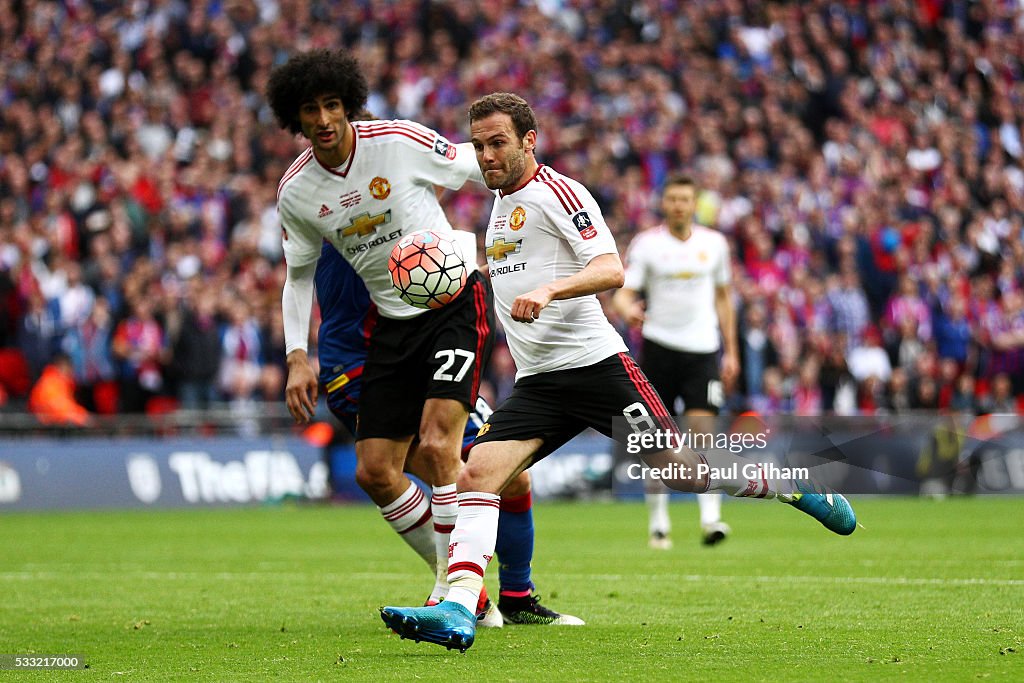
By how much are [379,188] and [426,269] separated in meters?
0.62

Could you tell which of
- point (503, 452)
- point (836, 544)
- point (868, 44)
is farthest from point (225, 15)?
point (503, 452)

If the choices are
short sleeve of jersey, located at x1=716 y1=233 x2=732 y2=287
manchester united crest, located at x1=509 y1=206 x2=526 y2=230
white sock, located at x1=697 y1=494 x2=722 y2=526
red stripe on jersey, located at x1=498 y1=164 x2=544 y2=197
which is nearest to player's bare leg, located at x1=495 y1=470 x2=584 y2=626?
manchester united crest, located at x1=509 y1=206 x2=526 y2=230

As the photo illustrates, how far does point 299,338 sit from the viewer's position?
7.86m

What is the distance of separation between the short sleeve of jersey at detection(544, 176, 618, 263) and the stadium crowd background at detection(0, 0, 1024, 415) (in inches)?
498

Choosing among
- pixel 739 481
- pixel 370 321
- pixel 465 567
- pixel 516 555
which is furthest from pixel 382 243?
pixel 739 481

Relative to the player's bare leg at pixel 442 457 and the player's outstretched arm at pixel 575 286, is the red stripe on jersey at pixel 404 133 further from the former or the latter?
the player's outstretched arm at pixel 575 286

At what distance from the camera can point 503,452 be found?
21.8ft

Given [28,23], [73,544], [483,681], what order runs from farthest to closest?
[28,23], [73,544], [483,681]

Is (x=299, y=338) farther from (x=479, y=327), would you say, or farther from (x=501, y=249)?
(x=501, y=249)

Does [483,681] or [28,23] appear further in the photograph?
[28,23]

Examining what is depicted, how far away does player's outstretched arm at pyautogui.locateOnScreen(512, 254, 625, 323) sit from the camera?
6.02m

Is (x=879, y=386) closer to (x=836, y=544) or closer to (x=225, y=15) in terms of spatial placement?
(x=836, y=544)

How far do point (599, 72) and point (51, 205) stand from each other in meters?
10.1

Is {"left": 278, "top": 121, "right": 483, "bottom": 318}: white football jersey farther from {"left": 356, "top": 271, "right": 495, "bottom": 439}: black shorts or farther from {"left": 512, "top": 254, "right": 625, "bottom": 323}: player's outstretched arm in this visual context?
{"left": 512, "top": 254, "right": 625, "bottom": 323}: player's outstretched arm
